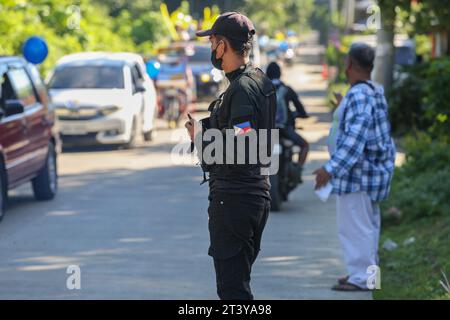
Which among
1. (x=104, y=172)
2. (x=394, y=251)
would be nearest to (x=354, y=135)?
(x=394, y=251)

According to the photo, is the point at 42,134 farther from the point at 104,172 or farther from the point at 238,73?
the point at 238,73

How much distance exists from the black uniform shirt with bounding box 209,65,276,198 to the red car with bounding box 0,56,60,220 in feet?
21.5

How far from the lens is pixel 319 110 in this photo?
32.1 meters

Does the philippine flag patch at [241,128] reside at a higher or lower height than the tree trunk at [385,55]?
higher

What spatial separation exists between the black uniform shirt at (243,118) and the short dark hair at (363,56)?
292cm

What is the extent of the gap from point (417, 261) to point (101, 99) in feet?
39.0

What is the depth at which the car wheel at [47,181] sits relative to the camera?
555 inches

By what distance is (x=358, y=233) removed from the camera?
8.84 metres

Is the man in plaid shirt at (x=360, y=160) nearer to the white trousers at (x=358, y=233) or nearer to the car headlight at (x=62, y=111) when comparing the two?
the white trousers at (x=358, y=233)

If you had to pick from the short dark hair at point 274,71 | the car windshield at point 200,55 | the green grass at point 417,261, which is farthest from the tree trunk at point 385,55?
the car windshield at point 200,55


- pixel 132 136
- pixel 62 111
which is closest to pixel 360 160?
pixel 62 111

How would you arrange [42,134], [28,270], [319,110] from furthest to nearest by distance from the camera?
[319,110] → [42,134] → [28,270]

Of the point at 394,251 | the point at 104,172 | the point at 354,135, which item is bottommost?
the point at 104,172

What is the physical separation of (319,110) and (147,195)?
17891mm
